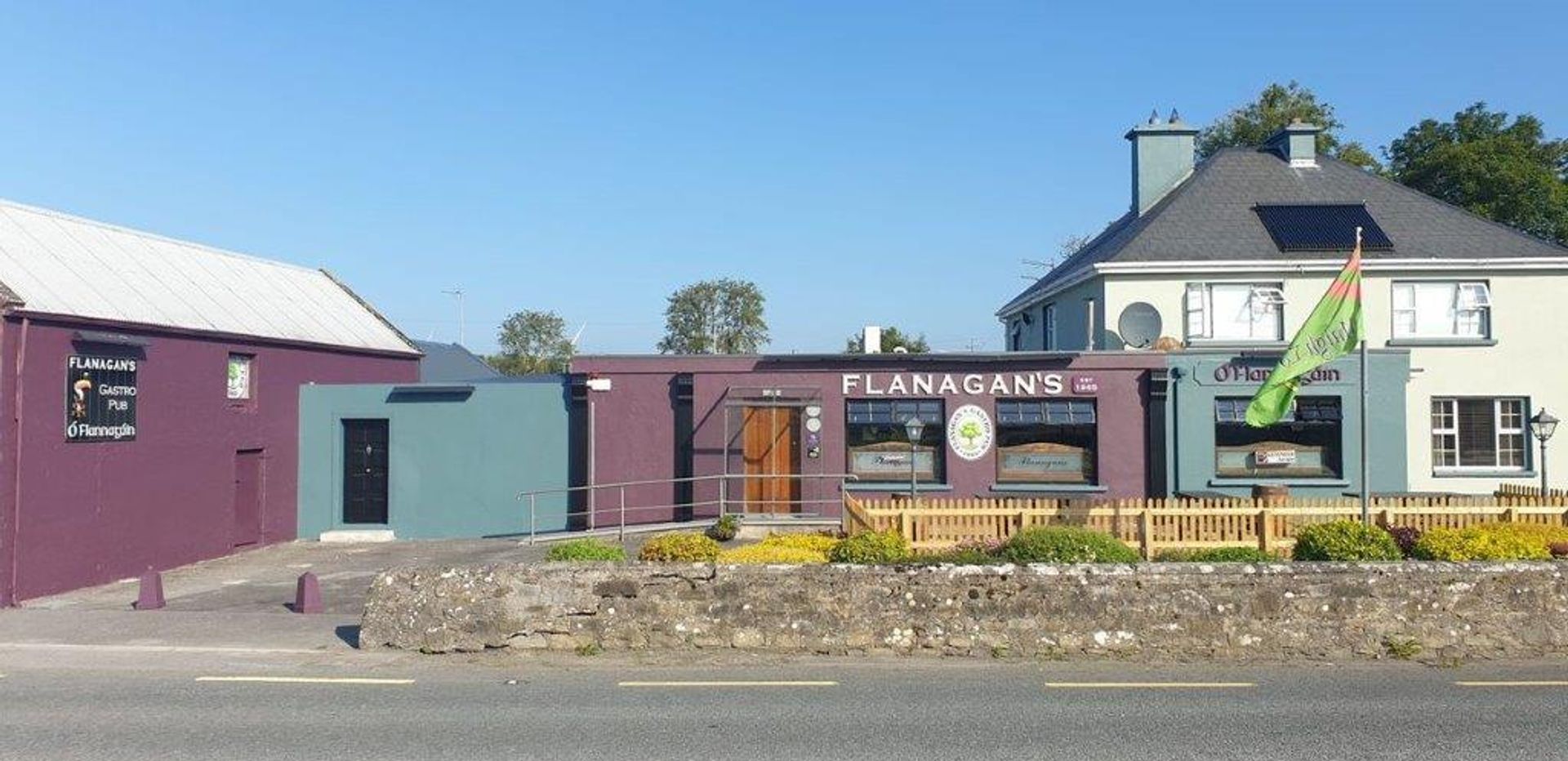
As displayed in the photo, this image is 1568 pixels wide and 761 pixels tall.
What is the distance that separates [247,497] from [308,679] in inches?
580

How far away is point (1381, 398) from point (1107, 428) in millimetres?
5408

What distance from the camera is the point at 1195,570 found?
39.9 feet

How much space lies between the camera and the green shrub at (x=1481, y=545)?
13219mm

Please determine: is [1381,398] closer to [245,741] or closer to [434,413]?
[434,413]

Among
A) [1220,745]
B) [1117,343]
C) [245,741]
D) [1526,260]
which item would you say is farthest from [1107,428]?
[245,741]

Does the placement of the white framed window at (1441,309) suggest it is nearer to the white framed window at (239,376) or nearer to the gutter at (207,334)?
the gutter at (207,334)

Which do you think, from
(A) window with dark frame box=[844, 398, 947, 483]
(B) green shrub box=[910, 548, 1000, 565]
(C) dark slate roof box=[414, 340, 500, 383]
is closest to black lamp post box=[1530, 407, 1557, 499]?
(A) window with dark frame box=[844, 398, 947, 483]

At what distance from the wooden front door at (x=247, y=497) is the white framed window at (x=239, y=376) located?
112 centimetres

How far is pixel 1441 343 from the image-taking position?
92.1 ft

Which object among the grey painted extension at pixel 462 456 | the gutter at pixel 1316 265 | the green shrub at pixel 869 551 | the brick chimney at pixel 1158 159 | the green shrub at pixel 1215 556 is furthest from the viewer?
the brick chimney at pixel 1158 159

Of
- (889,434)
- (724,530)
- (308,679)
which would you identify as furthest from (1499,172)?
(308,679)

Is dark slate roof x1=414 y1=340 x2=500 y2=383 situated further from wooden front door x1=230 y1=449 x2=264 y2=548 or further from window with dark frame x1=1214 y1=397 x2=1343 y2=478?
window with dark frame x1=1214 y1=397 x2=1343 y2=478

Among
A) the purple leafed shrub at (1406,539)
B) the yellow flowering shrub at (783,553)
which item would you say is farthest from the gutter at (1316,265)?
the yellow flowering shrub at (783,553)

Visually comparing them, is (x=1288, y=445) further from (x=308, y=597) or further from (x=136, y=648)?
(x=136, y=648)
